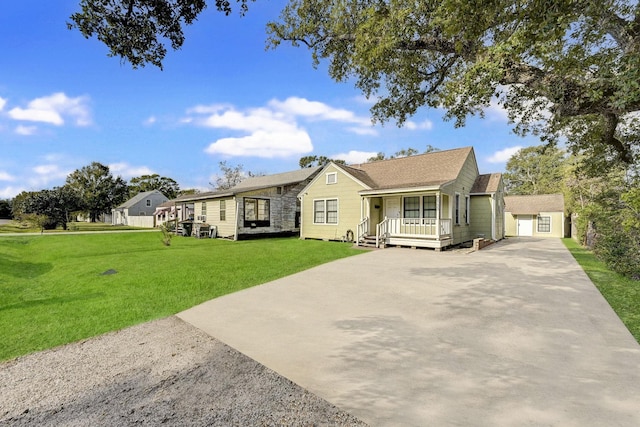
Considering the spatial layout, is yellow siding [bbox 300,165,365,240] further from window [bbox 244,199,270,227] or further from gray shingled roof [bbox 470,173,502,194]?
gray shingled roof [bbox 470,173,502,194]

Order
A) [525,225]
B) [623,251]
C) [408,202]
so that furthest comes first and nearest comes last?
1. [525,225]
2. [408,202]
3. [623,251]

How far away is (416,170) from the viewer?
16469mm

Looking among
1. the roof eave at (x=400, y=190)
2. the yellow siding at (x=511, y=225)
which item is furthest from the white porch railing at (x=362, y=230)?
the yellow siding at (x=511, y=225)

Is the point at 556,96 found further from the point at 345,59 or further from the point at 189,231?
the point at 189,231

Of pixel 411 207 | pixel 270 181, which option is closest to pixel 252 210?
pixel 270 181

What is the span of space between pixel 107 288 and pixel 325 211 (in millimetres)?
12392

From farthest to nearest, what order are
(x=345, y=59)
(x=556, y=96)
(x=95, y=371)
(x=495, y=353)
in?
(x=345, y=59)
(x=556, y=96)
(x=495, y=353)
(x=95, y=371)

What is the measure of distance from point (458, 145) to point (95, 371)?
61.8ft

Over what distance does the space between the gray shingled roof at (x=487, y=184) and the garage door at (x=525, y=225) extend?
36.6ft

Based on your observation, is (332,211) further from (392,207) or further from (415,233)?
(415,233)

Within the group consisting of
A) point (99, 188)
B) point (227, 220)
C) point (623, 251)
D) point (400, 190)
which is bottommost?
point (623, 251)

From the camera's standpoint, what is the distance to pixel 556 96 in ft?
18.2

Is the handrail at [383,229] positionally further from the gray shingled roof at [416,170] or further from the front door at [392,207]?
the gray shingled roof at [416,170]

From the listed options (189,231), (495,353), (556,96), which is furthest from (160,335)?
(189,231)
